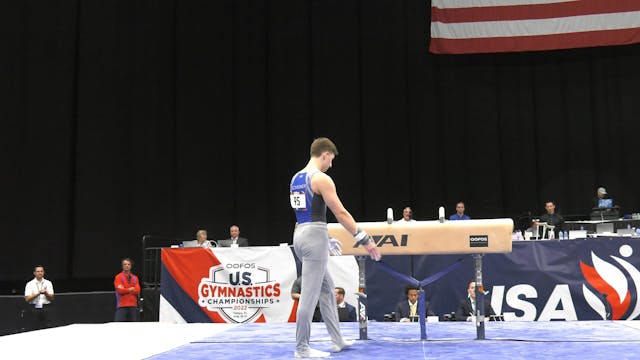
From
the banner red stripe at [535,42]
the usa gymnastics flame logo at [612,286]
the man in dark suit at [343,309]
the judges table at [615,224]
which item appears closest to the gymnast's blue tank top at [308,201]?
the man in dark suit at [343,309]

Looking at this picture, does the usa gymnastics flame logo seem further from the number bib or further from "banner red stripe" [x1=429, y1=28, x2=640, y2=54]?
"banner red stripe" [x1=429, y1=28, x2=640, y2=54]

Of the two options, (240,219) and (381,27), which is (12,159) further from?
(381,27)

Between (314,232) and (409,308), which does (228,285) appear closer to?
(409,308)

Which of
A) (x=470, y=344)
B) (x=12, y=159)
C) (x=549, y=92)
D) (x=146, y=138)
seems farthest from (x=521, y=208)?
(x=12, y=159)

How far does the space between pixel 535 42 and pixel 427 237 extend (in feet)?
34.3

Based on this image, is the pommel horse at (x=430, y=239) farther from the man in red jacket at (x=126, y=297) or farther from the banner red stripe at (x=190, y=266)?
the man in red jacket at (x=126, y=297)

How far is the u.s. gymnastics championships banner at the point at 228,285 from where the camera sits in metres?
9.76

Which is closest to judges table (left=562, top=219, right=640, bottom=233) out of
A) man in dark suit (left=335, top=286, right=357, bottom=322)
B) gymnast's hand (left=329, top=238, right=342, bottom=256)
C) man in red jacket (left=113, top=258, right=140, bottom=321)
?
man in dark suit (left=335, top=286, right=357, bottom=322)

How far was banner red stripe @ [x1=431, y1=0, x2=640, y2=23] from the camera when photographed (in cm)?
1384

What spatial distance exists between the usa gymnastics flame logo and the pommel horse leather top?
4337mm

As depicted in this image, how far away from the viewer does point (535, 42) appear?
1430cm

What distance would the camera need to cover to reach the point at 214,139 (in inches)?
603

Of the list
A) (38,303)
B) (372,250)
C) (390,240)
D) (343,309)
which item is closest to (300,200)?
(372,250)

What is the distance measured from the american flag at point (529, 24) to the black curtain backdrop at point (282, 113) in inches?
46.6
